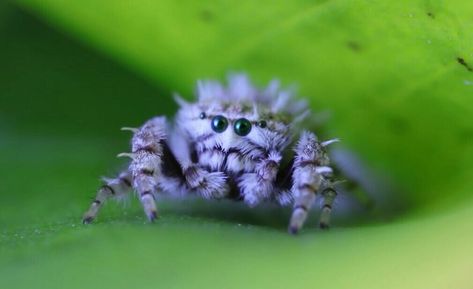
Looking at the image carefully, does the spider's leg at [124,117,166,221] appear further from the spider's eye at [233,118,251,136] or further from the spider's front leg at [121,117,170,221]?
the spider's eye at [233,118,251,136]

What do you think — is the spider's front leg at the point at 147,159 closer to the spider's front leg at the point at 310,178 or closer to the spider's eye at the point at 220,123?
the spider's eye at the point at 220,123

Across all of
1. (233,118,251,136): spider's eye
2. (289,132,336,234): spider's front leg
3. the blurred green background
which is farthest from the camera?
(233,118,251,136): spider's eye

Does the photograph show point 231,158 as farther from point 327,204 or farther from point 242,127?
point 327,204

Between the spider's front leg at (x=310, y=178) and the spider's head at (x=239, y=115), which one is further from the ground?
the spider's head at (x=239, y=115)

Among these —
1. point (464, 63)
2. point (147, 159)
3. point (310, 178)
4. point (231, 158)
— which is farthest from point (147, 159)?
point (464, 63)

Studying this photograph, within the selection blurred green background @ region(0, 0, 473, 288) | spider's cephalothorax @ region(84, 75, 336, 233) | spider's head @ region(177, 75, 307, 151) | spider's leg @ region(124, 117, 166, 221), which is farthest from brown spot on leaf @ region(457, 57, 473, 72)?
spider's leg @ region(124, 117, 166, 221)

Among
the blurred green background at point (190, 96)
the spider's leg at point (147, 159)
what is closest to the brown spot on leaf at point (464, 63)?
the blurred green background at point (190, 96)

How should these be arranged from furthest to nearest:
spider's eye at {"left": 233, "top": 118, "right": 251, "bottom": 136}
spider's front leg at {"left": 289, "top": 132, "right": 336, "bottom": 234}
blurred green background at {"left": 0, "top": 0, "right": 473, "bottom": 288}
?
spider's eye at {"left": 233, "top": 118, "right": 251, "bottom": 136}, spider's front leg at {"left": 289, "top": 132, "right": 336, "bottom": 234}, blurred green background at {"left": 0, "top": 0, "right": 473, "bottom": 288}
